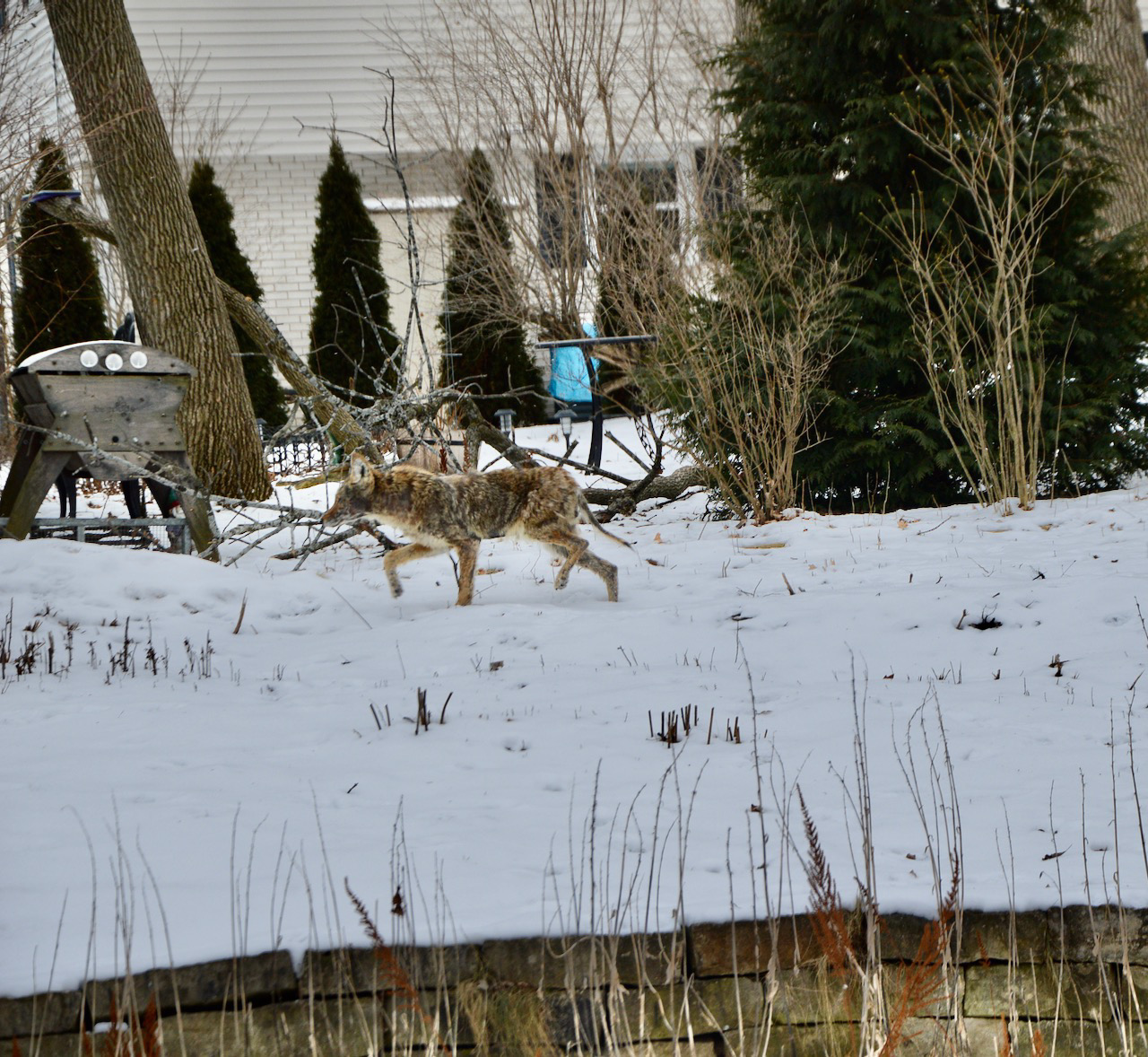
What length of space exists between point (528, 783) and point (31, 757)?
1.76 m

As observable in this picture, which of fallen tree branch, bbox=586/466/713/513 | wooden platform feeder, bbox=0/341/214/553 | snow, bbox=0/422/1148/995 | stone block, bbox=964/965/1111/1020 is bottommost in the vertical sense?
stone block, bbox=964/965/1111/1020

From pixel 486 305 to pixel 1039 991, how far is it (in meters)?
15.5

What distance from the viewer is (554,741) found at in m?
4.42

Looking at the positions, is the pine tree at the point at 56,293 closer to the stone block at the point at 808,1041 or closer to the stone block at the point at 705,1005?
the stone block at the point at 705,1005

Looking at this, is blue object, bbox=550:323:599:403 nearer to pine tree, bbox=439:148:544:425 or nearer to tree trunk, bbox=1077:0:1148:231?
pine tree, bbox=439:148:544:425

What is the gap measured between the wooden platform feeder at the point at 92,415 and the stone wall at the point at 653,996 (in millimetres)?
5375

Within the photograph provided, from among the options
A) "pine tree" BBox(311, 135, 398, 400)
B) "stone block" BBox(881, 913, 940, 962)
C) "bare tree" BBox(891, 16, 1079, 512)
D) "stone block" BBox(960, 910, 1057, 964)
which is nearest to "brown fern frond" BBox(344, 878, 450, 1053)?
"stone block" BBox(881, 913, 940, 962)

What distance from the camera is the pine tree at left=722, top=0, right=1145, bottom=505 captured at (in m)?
9.18

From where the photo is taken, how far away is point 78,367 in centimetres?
775

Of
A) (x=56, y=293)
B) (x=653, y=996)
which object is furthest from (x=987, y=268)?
(x=56, y=293)

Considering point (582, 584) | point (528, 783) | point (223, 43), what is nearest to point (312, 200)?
point (223, 43)

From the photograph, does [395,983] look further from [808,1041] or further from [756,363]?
[756,363]

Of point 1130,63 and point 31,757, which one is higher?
point 1130,63

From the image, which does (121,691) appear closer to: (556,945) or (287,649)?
(287,649)
